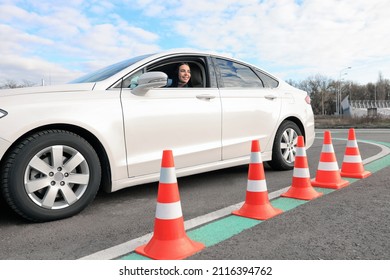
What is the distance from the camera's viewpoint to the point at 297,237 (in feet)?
8.42

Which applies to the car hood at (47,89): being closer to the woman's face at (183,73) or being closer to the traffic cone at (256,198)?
the woman's face at (183,73)

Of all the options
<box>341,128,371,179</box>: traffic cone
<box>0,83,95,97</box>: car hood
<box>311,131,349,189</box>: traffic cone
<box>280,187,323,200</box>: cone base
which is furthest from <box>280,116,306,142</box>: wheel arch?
<box>0,83,95,97</box>: car hood

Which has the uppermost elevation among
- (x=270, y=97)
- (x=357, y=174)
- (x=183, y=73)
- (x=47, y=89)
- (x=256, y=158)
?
(x=183, y=73)

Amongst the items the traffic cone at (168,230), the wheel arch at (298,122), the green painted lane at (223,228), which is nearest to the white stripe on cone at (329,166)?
the green painted lane at (223,228)

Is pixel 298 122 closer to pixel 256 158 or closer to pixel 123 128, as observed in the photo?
pixel 256 158

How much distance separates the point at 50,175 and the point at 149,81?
120 centimetres

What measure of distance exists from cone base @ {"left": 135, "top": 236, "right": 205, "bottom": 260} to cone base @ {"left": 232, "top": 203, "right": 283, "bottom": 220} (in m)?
0.76

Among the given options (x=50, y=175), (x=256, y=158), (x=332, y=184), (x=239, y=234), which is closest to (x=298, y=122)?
(x=332, y=184)

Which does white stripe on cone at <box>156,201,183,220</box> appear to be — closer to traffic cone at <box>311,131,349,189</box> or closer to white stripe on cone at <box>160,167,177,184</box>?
white stripe on cone at <box>160,167,177,184</box>

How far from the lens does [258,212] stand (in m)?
3.05

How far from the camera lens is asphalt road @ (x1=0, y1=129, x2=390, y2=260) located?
2357 millimetres
